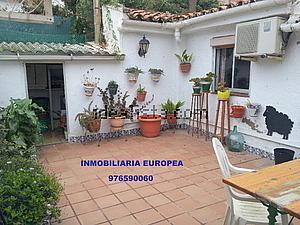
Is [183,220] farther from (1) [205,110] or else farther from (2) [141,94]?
(2) [141,94]

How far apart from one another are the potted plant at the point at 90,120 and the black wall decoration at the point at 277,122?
350 cm

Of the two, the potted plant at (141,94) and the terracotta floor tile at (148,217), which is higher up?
the potted plant at (141,94)

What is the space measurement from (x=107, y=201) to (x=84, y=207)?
0.29m

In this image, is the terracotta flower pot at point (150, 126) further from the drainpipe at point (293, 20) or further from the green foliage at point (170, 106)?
the drainpipe at point (293, 20)

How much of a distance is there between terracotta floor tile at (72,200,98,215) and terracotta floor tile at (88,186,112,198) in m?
0.17

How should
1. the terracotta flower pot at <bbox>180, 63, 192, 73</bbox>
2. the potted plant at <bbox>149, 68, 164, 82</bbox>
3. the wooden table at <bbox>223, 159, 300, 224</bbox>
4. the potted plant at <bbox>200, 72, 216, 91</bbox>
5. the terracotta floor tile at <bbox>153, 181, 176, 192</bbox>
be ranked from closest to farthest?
the wooden table at <bbox>223, 159, 300, 224</bbox>
the terracotta floor tile at <bbox>153, 181, 176, 192</bbox>
the potted plant at <bbox>200, 72, 216, 91</bbox>
the potted plant at <bbox>149, 68, 164, 82</bbox>
the terracotta flower pot at <bbox>180, 63, 192, 73</bbox>

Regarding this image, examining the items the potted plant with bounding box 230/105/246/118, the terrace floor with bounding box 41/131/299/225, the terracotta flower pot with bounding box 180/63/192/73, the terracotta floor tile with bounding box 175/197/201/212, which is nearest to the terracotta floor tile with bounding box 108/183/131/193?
the terrace floor with bounding box 41/131/299/225

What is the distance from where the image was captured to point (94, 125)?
5.68 m

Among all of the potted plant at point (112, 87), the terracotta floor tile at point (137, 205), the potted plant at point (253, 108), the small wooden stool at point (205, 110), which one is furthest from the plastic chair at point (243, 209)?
the potted plant at point (112, 87)

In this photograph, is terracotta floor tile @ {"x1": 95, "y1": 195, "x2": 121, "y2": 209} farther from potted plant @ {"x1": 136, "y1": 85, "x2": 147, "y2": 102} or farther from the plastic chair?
potted plant @ {"x1": 136, "y1": 85, "x2": 147, "y2": 102}

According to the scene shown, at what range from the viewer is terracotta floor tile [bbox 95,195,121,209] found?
10.4 feet

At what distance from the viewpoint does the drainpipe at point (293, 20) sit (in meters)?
3.93

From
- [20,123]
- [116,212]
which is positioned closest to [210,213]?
[116,212]

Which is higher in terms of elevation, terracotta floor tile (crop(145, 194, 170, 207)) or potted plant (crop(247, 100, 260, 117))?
potted plant (crop(247, 100, 260, 117))
